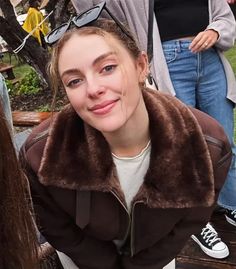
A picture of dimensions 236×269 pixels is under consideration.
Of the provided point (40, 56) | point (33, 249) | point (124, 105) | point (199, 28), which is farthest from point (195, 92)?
point (40, 56)

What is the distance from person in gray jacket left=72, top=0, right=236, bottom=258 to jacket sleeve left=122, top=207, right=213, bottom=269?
67 centimetres

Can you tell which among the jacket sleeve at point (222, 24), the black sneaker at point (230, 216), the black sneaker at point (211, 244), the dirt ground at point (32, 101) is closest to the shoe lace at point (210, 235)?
the black sneaker at point (211, 244)

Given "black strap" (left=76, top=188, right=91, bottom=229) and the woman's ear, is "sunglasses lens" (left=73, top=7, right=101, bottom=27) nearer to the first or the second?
the woman's ear

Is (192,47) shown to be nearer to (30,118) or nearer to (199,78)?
(199,78)

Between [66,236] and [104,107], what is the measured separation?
0.67 m

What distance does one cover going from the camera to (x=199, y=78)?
2363mm

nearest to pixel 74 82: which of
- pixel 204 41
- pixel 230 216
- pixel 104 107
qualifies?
pixel 104 107

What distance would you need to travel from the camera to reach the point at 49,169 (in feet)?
5.16

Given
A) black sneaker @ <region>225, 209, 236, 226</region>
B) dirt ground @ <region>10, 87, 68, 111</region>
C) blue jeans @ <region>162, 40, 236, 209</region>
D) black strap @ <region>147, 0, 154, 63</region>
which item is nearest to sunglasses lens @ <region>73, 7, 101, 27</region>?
black strap @ <region>147, 0, 154, 63</region>

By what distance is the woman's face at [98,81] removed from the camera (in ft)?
4.68

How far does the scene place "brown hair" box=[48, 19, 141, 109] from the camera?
4.94 feet

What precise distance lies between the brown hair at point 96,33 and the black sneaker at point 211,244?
137cm

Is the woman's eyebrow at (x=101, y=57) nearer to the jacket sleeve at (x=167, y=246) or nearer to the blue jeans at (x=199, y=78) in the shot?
the jacket sleeve at (x=167, y=246)

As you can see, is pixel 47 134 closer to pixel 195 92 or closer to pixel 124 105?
pixel 124 105
